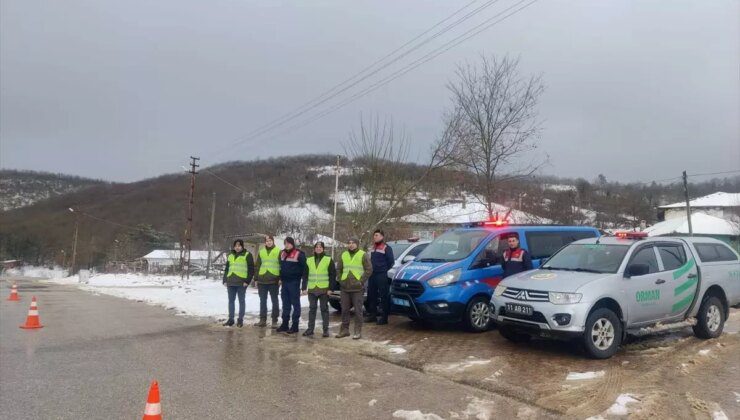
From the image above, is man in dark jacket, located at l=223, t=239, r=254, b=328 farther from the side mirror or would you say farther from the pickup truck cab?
the side mirror

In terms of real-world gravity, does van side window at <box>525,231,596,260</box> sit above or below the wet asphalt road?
above

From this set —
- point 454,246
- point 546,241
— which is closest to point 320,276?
point 454,246

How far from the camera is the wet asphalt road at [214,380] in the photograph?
5484 mm

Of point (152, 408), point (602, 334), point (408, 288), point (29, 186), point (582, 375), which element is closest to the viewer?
point (152, 408)

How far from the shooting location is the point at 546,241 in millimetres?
10688

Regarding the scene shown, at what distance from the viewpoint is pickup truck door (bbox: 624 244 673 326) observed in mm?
7859

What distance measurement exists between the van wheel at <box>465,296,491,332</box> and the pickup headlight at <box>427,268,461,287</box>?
535 mm

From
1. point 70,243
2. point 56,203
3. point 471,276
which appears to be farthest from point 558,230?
point 56,203

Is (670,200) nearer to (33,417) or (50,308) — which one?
(50,308)

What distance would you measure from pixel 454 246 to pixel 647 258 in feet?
10.9

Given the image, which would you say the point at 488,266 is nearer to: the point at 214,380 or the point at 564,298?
the point at 564,298

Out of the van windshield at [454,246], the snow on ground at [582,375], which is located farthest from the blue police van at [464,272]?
the snow on ground at [582,375]

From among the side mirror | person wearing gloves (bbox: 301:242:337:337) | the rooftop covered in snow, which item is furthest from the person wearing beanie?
the rooftop covered in snow

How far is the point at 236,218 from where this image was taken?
55.3 m
